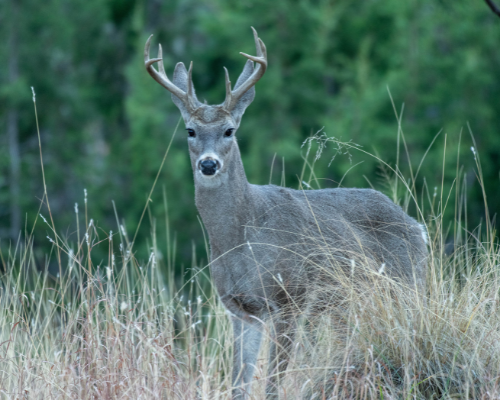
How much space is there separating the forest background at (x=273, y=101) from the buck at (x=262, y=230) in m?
11.1

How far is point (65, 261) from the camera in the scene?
55.3 ft

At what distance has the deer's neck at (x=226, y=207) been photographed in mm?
4918

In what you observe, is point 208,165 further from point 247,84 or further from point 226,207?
point 247,84

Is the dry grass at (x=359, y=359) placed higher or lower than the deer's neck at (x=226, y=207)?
lower

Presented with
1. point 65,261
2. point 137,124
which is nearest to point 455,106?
point 137,124

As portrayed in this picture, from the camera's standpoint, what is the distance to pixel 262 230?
495cm

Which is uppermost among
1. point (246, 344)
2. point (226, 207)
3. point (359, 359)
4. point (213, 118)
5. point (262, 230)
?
point (213, 118)

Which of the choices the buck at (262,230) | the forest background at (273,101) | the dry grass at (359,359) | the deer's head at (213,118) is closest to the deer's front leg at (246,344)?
the buck at (262,230)

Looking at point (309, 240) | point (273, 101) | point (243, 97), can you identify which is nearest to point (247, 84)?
point (243, 97)

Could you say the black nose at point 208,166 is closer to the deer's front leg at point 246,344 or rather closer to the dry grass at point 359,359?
the deer's front leg at point 246,344

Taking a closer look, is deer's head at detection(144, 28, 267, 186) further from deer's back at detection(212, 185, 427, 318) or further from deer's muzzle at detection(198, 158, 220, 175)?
deer's back at detection(212, 185, 427, 318)

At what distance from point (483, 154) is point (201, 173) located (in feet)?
45.1

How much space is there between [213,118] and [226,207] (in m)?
0.68

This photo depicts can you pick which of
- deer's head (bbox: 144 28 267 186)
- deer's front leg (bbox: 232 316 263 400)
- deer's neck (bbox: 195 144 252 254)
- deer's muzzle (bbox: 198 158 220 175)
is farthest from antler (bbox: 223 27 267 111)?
deer's front leg (bbox: 232 316 263 400)
